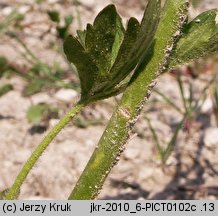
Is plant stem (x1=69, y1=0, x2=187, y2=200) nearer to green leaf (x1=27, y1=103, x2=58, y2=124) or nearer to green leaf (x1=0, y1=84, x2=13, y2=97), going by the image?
green leaf (x1=27, y1=103, x2=58, y2=124)

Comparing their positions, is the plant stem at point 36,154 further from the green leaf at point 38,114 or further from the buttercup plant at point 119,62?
the green leaf at point 38,114

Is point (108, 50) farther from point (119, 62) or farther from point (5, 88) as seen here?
point (5, 88)

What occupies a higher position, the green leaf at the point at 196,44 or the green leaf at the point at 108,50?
the green leaf at the point at 196,44

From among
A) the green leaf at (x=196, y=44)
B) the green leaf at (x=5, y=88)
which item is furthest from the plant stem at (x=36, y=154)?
the green leaf at (x=5, y=88)

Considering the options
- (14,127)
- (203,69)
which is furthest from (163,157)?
(203,69)

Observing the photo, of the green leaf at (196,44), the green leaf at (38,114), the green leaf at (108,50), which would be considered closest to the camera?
the green leaf at (108,50)

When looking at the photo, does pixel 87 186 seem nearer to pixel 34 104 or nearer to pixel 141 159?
pixel 141 159

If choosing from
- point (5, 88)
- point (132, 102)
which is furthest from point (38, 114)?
point (132, 102)

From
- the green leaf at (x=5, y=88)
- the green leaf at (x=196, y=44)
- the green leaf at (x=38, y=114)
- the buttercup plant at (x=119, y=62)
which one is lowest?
the buttercup plant at (x=119, y=62)
